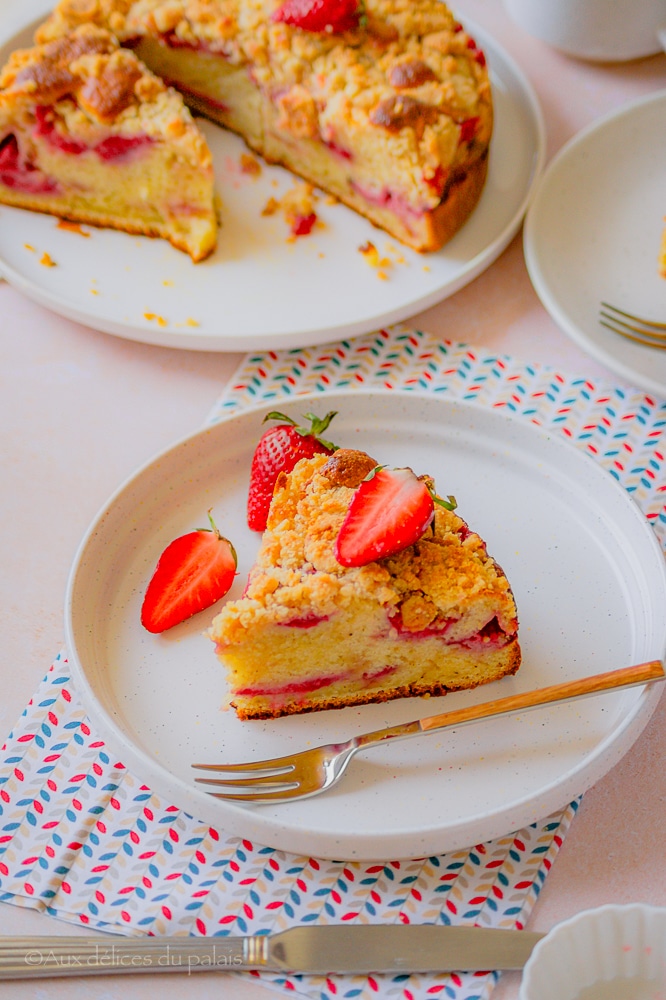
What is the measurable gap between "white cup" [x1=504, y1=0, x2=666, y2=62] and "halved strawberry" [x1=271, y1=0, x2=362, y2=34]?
642 millimetres

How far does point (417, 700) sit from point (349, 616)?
0.24m

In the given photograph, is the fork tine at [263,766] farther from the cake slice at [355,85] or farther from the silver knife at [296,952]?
the cake slice at [355,85]

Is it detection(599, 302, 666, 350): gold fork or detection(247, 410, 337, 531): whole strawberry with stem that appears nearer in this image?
detection(247, 410, 337, 531): whole strawberry with stem

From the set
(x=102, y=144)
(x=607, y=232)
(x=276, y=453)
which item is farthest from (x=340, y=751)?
(x=102, y=144)

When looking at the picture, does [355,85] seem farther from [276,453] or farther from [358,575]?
[358,575]

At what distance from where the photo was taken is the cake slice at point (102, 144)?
279cm

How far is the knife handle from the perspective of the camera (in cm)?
160

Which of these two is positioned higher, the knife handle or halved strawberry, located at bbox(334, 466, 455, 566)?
halved strawberry, located at bbox(334, 466, 455, 566)

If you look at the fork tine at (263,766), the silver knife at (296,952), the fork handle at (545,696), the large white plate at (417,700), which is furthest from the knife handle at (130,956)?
the fork handle at (545,696)

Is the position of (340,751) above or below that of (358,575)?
below

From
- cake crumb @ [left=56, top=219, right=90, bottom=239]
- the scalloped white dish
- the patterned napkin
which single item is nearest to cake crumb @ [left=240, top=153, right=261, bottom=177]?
cake crumb @ [left=56, top=219, right=90, bottom=239]

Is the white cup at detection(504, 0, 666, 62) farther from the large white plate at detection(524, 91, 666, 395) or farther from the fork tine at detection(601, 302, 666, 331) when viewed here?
the fork tine at detection(601, 302, 666, 331)

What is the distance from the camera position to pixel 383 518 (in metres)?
1.84

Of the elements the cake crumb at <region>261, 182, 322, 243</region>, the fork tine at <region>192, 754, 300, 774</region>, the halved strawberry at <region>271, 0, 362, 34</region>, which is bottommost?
the fork tine at <region>192, 754, 300, 774</region>
